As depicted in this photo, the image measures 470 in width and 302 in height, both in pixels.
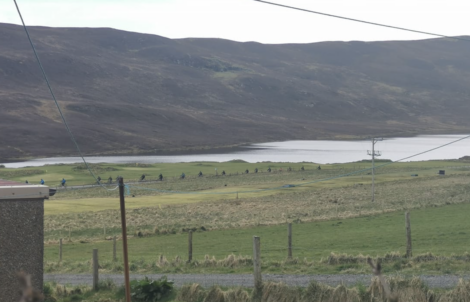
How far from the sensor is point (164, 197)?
2165 inches

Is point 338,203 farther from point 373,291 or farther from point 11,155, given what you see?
point 11,155

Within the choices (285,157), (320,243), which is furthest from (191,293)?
(285,157)

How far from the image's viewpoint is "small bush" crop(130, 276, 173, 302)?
47.3ft

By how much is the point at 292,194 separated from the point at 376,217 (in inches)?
787

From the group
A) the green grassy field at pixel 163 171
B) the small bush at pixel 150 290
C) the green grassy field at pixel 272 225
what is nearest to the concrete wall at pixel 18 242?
the small bush at pixel 150 290

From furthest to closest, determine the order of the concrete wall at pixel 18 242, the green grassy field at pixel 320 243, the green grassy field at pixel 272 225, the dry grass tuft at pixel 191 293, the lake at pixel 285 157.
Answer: the lake at pixel 285 157 → the green grassy field at pixel 272 225 → the green grassy field at pixel 320 243 → the dry grass tuft at pixel 191 293 → the concrete wall at pixel 18 242

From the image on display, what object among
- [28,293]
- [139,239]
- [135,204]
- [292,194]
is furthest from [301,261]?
[292,194]

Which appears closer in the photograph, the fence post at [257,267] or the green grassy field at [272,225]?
the fence post at [257,267]

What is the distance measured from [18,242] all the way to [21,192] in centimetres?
114

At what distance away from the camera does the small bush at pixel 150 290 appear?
14.4 m

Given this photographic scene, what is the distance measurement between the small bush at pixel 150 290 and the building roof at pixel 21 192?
116 inches

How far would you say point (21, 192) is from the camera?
1403 centimetres

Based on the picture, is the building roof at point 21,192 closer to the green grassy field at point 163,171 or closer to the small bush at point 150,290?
the small bush at point 150,290

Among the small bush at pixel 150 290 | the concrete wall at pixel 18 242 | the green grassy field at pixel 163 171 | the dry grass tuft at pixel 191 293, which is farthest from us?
the green grassy field at pixel 163 171
